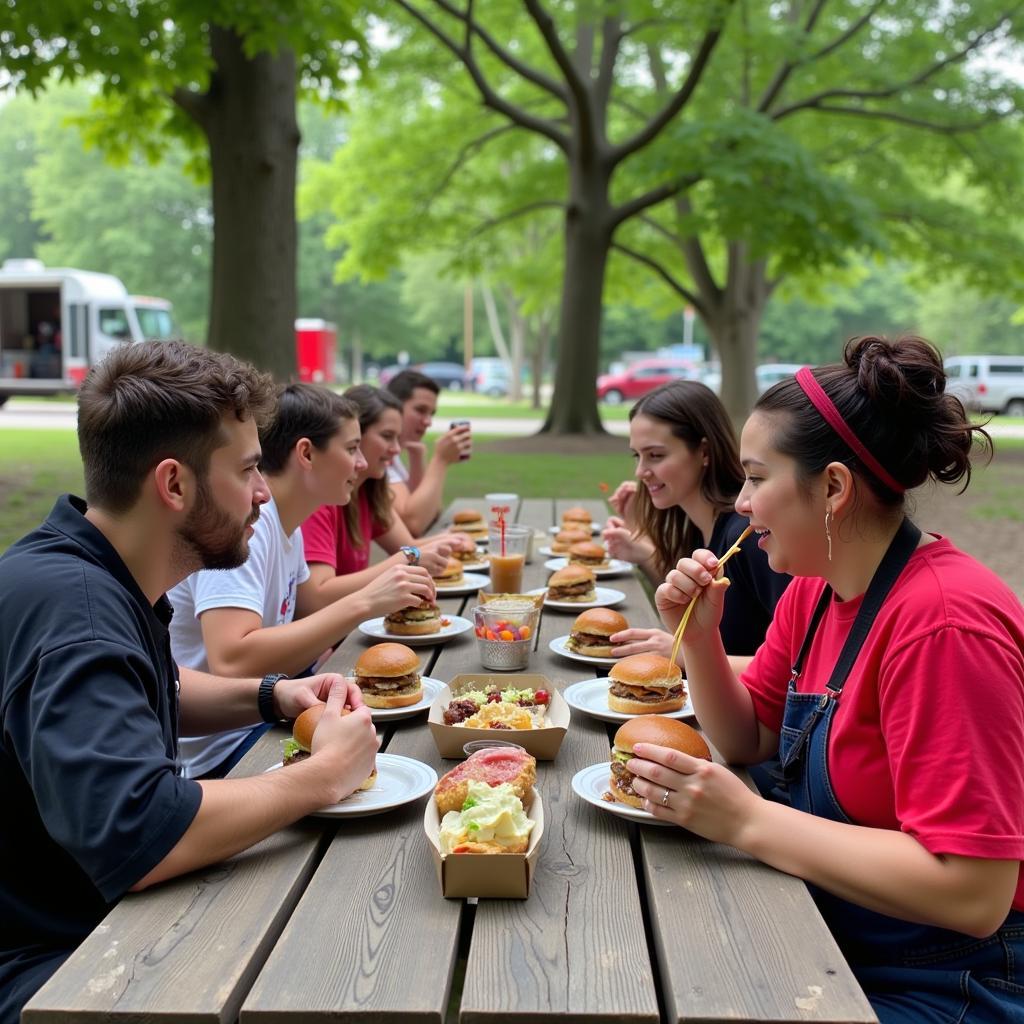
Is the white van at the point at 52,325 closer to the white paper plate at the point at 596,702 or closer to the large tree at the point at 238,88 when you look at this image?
the large tree at the point at 238,88

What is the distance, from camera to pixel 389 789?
219 centimetres

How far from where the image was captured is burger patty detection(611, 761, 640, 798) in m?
2.09

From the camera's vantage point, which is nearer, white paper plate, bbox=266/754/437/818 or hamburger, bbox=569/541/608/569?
white paper plate, bbox=266/754/437/818

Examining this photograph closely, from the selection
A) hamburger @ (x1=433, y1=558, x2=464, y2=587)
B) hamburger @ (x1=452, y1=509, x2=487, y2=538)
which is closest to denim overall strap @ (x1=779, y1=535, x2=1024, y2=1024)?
hamburger @ (x1=433, y1=558, x2=464, y2=587)

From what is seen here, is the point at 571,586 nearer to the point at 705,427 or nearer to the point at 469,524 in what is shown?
the point at 705,427

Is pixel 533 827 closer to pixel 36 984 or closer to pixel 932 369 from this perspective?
pixel 36 984

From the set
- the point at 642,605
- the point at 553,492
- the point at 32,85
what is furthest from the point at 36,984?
the point at 553,492

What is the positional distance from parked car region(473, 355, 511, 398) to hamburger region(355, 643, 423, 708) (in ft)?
157

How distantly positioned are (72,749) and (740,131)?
14.2m

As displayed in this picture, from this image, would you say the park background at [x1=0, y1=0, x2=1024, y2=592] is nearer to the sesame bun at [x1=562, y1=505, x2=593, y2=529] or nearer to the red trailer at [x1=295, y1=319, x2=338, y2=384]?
the sesame bun at [x1=562, y1=505, x2=593, y2=529]

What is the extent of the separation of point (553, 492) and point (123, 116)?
6143mm

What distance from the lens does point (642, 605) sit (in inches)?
161

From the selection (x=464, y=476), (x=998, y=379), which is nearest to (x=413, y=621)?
(x=464, y=476)

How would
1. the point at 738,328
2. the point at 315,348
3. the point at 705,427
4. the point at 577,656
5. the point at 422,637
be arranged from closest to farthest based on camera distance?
the point at 577,656
the point at 422,637
the point at 705,427
the point at 738,328
the point at 315,348
